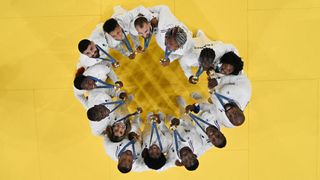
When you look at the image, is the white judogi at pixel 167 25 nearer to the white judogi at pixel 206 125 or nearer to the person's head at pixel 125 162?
the white judogi at pixel 206 125

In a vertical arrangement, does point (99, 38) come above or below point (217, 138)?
above

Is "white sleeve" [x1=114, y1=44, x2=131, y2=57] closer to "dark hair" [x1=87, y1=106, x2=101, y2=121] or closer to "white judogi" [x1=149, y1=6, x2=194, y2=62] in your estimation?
"white judogi" [x1=149, y1=6, x2=194, y2=62]

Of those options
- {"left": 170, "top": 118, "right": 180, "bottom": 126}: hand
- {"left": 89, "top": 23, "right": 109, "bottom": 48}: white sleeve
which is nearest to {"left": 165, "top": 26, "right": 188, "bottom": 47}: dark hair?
{"left": 89, "top": 23, "right": 109, "bottom": 48}: white sleeve

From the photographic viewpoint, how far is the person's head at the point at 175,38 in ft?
8.24

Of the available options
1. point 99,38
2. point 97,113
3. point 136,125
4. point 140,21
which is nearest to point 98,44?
point 99,38

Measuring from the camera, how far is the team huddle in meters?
2.54

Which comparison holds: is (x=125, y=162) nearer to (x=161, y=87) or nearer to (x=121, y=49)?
(x=121, y=49)

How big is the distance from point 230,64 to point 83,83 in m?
1.24

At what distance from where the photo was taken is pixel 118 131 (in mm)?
2625

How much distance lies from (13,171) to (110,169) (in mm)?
1170

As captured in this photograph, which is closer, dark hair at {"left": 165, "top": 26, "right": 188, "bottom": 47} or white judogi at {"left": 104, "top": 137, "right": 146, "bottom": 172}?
dark hair at {"left": 165, "top": 26, "right": 188, "bottom": 47}

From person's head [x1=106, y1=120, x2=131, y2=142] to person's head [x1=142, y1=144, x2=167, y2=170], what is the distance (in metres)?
0.28

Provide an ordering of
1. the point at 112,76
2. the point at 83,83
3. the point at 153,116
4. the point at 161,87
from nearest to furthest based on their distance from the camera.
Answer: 1. the point at 83,83
2. the point at 112,76
3. the point at 153,116
4. the point at 161,87

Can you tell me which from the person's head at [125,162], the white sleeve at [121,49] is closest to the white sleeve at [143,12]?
the white sleeve at [121,49]
